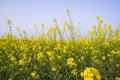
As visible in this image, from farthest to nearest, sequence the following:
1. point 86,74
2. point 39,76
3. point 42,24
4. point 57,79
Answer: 1. point 42,24
2. point 39,76
3. point 57,79
4. point 86,74

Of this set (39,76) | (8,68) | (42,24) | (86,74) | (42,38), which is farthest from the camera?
(42,38)

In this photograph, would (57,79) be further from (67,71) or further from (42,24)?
(42,24)

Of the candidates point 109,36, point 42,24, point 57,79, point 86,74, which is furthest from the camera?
point 42,24

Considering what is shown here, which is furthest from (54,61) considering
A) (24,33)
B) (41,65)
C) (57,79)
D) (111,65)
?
(24,33)

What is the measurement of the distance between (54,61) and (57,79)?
96cm

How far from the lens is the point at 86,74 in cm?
189

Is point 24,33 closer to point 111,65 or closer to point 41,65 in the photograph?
point 41,65

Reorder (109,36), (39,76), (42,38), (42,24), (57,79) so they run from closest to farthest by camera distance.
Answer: (57,79), (39,76), (109,36), (42,24), (42,38)

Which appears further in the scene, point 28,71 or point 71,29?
point 71,29

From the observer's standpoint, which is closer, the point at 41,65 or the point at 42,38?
the point at 41,65

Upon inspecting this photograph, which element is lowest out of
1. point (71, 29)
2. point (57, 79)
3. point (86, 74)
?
point (57, 79)

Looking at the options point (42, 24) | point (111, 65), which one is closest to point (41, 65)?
point (111, 65)

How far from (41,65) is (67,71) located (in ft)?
2.45

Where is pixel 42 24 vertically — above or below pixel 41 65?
above
